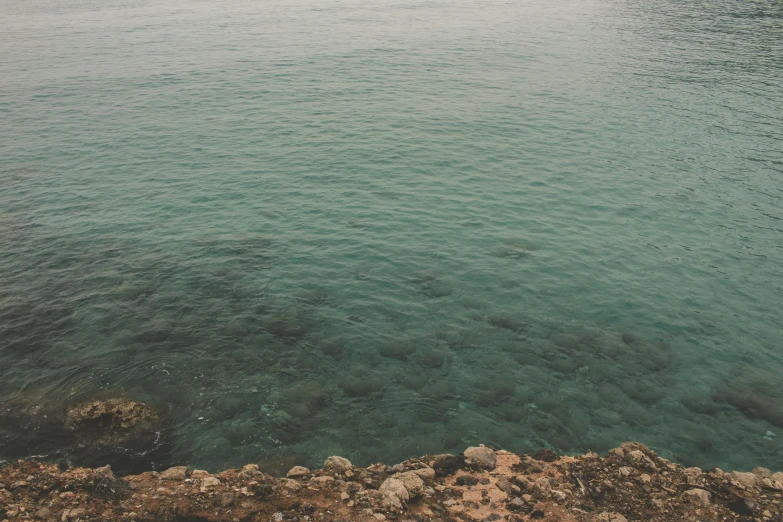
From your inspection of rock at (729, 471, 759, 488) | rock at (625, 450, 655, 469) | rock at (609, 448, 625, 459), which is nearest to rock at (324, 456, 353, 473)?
rock at (609, 448, 625, 459)

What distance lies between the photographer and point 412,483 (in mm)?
17172

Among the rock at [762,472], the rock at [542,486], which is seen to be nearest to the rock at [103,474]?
the rock at [542,486]

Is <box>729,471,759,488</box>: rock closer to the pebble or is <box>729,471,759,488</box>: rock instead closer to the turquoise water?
the turquoise water

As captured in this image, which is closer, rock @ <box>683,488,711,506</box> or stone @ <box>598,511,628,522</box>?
stone @ <box>598,511,628,522</box>

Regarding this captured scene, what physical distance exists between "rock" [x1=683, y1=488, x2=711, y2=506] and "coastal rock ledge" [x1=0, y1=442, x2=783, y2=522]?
0.09 ft

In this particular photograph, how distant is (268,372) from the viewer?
25250 mm

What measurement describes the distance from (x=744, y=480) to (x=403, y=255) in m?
20.9

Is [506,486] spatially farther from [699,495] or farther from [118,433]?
[118,433]

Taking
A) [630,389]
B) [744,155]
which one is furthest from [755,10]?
[630,389]

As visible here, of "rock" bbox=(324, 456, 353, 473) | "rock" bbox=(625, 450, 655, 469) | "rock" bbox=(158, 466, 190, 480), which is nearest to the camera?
"rock" bbox=(158, 466, 190, 480)

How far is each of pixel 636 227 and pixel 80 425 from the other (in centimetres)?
3332

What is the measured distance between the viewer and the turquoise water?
23422 millimetres

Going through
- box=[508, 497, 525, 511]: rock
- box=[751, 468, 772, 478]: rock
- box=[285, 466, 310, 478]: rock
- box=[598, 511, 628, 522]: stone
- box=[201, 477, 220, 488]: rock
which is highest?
box=[201, 477, 220, 488]: rock

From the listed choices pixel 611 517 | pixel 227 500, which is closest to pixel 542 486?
pixel 611 517
